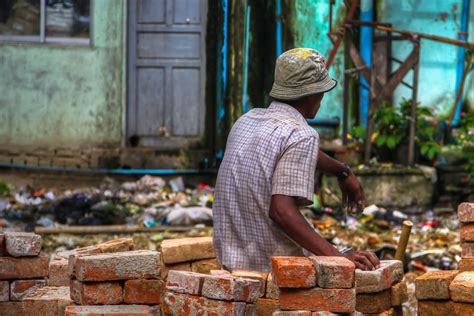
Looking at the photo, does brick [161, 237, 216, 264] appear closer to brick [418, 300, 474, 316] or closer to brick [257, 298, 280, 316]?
brick [257, 298, 280, 316]

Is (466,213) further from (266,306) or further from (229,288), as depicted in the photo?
(229,288)

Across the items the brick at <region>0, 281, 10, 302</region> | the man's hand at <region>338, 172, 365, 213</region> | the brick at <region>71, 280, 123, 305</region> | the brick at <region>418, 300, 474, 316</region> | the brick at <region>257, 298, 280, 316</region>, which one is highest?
the man's hand at <region>338, 172, 365, 213</region>

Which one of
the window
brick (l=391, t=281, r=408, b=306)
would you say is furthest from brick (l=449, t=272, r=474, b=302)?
the window

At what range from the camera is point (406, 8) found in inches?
426

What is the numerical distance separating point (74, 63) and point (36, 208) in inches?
68.0

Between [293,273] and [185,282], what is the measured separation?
52cm

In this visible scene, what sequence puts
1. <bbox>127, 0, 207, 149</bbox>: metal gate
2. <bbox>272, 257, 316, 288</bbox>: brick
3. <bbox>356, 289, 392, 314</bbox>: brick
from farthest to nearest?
<bbox>127, 0, 207, 149</bbox>: metal gate, <bbox>356, 289, 392, 314</bbox>: brick, <bbox>272, 257, 316, 288</bbox>: brick

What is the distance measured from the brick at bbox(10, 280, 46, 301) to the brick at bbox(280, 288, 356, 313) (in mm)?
1904

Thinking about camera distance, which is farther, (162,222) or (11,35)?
(11,35)

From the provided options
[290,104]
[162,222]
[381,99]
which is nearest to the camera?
[290,104]

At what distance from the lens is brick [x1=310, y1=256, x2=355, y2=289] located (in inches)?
165

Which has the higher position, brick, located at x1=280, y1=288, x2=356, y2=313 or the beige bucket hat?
the beige bucket hat

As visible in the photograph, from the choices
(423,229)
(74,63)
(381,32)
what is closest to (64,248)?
(74,63)

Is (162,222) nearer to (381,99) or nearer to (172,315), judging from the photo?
(381,99)
